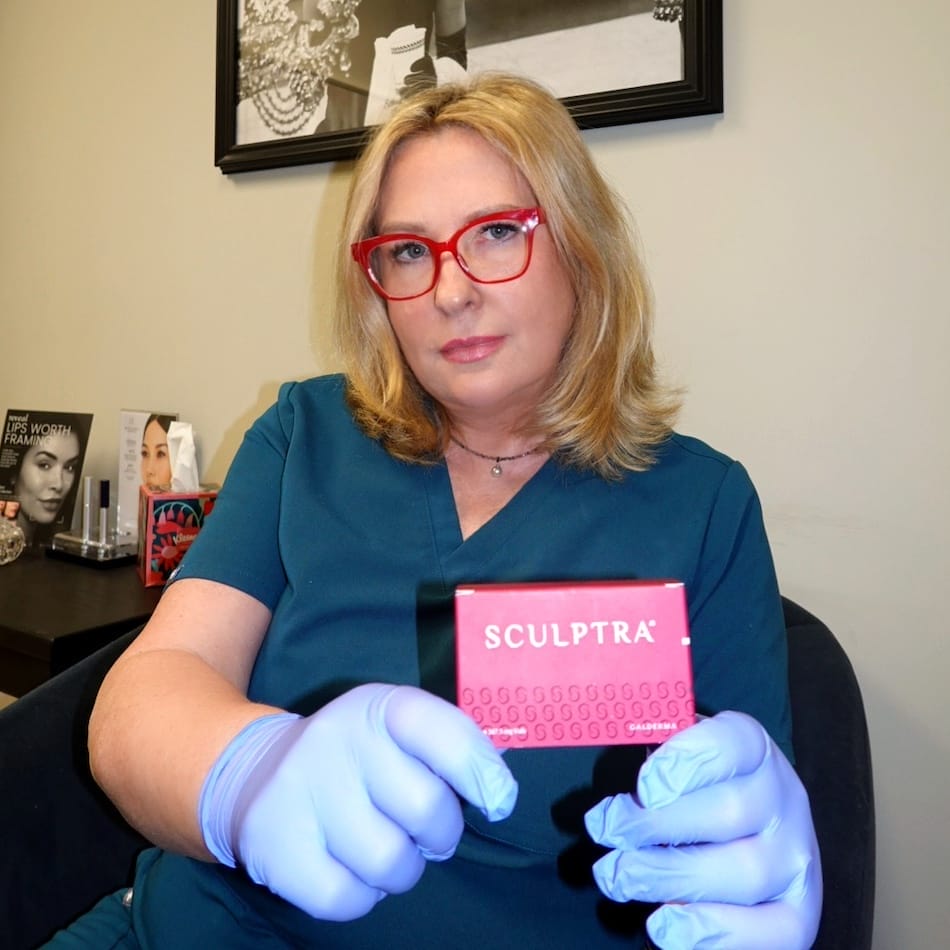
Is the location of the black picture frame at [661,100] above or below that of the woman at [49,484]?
above

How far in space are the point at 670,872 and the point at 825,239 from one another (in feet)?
2.91

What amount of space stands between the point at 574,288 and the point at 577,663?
499mm

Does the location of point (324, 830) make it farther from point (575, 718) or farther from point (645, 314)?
point (645, 314)

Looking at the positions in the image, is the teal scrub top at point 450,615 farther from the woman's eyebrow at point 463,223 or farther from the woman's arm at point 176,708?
the woman's eyebrow at point 463,223

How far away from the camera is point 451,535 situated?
76 centimetres

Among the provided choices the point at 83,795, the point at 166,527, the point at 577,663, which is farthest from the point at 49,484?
the point at 577,663

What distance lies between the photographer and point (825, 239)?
103 cm

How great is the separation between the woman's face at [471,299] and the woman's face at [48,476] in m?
1.03

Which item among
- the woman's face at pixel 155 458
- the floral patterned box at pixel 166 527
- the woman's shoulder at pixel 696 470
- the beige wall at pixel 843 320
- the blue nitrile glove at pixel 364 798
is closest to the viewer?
the blue nitrile glove at pixel 364 798

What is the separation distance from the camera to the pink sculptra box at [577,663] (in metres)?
0.44

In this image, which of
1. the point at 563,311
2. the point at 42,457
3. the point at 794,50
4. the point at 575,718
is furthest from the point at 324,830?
the point at 42,457

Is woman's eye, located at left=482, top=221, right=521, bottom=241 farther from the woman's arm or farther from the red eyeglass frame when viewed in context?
the woman's arm

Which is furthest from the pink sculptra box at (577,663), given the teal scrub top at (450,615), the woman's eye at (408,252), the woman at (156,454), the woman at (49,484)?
the woman at (49,484)

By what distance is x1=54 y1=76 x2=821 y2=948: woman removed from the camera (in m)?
0.67
